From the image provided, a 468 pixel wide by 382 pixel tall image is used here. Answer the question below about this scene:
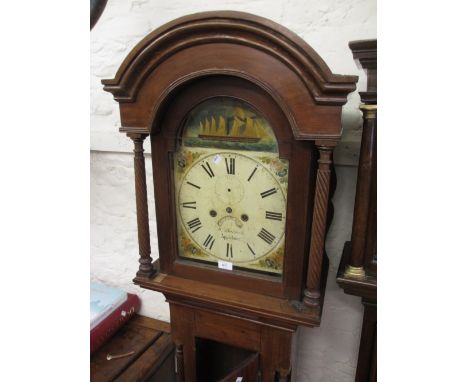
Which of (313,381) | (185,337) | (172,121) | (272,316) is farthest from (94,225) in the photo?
(313,381)

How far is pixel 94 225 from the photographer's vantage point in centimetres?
128

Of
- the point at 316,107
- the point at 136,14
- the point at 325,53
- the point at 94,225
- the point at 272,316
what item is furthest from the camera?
the point at 94,225

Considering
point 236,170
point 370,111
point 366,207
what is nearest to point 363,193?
point 366,207

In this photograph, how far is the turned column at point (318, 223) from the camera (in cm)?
62

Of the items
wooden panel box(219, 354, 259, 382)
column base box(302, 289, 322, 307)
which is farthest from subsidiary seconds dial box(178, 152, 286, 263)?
wooden panel box(219, 354, 259, 382)

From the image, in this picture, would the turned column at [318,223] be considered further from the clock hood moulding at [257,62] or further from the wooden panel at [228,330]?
the wooden panel at [228,330]

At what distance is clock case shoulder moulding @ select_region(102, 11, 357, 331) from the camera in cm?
59

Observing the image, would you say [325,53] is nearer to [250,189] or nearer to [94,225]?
[250,189]

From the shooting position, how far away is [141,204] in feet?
2.61

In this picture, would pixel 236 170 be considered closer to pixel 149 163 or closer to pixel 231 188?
pixel 231 188

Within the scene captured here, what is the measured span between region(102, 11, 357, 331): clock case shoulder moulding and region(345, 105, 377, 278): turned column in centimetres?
8

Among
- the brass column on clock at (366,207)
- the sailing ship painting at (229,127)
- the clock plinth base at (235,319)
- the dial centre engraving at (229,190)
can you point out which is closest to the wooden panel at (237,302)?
the clock plinth base at (235,319)

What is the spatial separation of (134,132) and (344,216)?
60cm

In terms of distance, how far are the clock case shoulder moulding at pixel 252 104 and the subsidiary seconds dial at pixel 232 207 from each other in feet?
0.12
